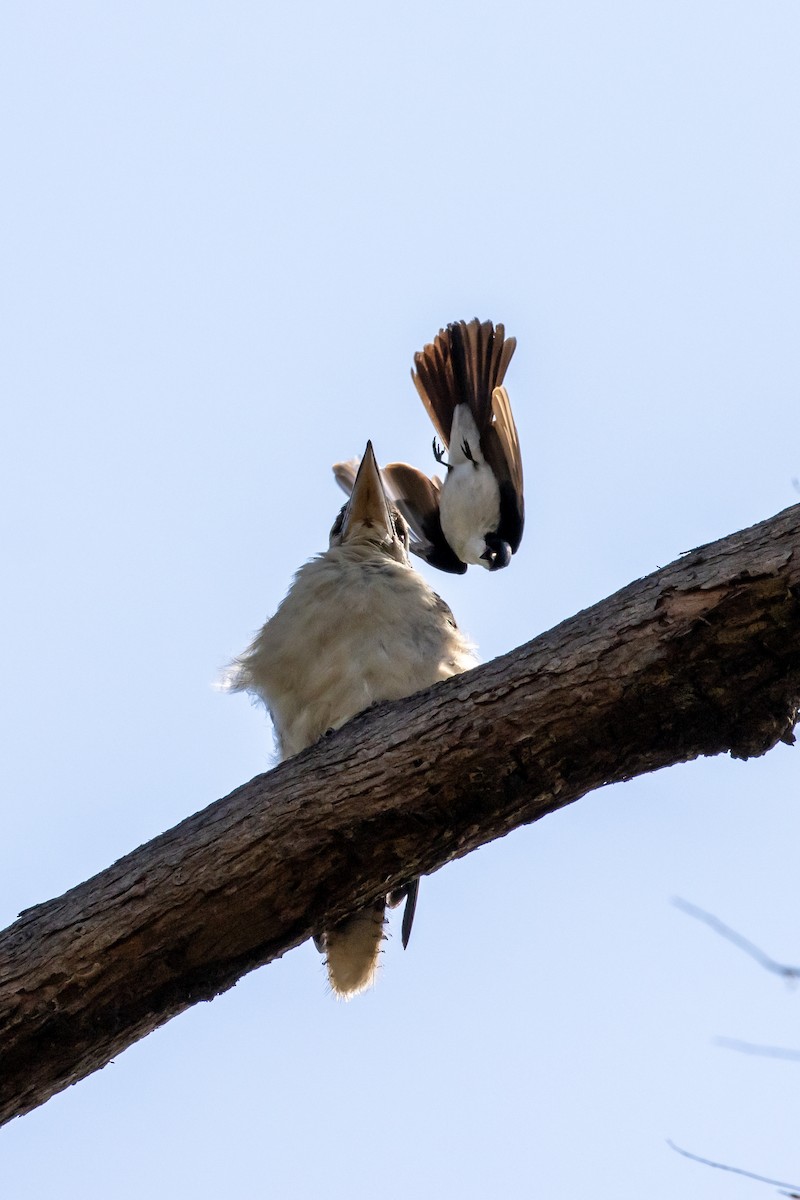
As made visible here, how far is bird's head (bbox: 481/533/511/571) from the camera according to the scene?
275 inches

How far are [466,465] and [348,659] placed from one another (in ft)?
7.09

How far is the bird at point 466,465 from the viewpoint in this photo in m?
7.07

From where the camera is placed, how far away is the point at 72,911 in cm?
387

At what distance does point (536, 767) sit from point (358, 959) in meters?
1.74

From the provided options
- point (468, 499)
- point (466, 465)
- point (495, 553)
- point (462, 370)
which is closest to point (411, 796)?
point (495, 553)

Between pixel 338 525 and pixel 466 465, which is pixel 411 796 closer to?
pixel 338 525

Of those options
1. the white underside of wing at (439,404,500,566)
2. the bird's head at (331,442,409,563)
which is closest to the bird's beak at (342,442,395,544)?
the bird's head at (331,442,409,563)

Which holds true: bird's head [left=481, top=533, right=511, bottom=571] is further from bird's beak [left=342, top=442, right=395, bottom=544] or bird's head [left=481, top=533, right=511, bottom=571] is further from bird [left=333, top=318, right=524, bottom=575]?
bird's beak [left=342, top=442, right=395, bottom=544]

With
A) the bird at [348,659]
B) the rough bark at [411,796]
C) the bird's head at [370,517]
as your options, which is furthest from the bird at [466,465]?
the rough bark at [411,796]

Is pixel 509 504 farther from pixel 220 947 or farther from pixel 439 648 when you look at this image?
pixel 220 947

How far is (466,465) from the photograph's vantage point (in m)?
7.23

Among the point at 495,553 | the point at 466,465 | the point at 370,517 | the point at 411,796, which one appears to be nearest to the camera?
the point at 411,796

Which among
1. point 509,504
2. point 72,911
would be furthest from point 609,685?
point 509,504

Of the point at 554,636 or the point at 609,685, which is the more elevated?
the point at 554,636
